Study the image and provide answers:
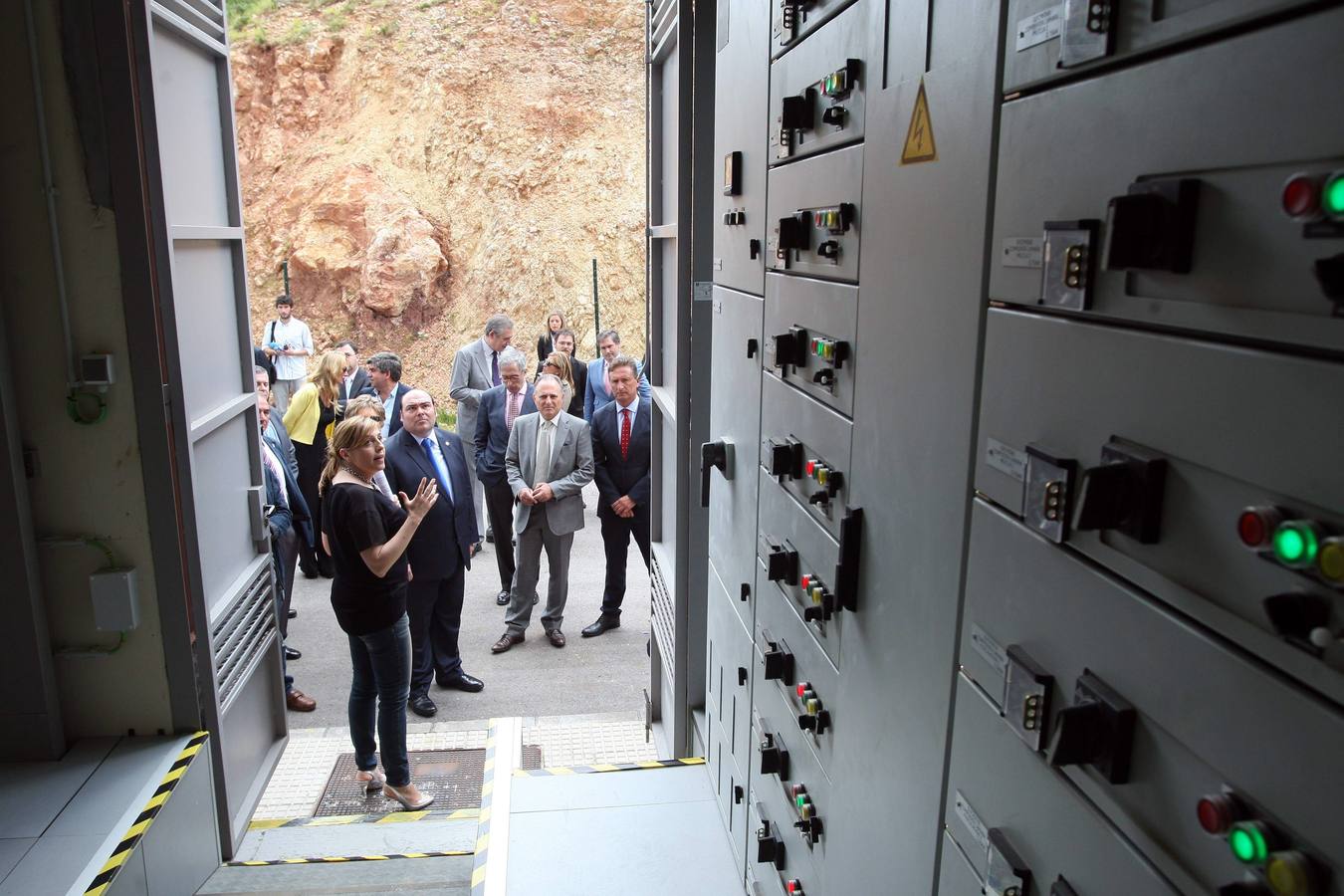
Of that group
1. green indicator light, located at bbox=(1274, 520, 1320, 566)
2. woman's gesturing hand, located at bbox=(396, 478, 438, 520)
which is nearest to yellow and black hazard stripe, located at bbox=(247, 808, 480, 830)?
woman's gesturing hand, located at bbox=(396, 478, 438, 520)

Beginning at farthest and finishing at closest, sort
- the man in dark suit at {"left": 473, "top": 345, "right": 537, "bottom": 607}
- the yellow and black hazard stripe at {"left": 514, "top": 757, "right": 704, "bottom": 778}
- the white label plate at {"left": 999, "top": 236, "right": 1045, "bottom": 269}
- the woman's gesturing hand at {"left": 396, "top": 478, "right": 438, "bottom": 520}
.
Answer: the man in dark suit at {"left": 473, "top": 345, "right": 537, "bottom": 607}, the woman's gesturing hand at {"left": 396, "top": 478, "right": 438, "bottom": 520}, the yellow and black hazard stripe at {"left": 514, "top": 757, "right": 704, "bottom": 778}, the white label plate at {"left": 999, "top": 236, "right": 1045, "bottom": 269}

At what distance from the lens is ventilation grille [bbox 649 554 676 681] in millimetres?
4797

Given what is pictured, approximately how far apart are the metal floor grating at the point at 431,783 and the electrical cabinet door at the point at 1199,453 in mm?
4035

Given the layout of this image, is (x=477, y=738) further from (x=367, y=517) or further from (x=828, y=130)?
(x=828, y=130)

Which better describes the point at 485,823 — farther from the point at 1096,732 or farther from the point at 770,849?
the point at 1096,732

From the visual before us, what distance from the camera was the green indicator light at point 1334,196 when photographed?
0.84 m

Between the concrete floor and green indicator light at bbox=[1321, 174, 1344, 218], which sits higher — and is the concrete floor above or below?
below

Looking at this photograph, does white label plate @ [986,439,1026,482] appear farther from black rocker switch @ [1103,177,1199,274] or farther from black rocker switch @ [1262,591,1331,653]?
black rocker switch @ [1262,591,1331,653]

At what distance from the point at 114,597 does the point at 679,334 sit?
97.5 inches

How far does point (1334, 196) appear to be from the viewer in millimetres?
850

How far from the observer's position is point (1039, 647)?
4.60ft

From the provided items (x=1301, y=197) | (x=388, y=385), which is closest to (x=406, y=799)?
Result: (x=388, y=385)

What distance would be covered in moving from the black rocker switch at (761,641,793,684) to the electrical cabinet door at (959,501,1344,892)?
112cm

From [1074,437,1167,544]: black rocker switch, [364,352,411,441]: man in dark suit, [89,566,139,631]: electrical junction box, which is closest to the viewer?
[1074,437,1167,544]: black rocker switch
